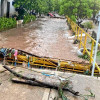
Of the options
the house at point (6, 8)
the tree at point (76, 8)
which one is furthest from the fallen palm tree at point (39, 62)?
the house at point (6, 8)

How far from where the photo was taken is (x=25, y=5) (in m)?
19.7

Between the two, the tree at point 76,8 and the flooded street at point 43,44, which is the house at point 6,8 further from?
the tree at point 76,8

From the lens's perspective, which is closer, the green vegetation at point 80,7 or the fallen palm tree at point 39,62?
the fallen palm tree at point 39,62

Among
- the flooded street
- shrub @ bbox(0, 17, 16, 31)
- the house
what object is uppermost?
the house

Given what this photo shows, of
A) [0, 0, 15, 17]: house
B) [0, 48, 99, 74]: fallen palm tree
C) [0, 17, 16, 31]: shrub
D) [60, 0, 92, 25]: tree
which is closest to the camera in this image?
[0, 48, 99, 74]: fallen palm tree

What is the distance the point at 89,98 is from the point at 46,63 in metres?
2.98

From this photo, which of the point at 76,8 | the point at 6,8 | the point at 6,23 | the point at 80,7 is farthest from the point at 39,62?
the point at 6,8

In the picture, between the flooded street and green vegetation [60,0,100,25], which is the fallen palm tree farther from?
green vegetation [60,0,100,25]

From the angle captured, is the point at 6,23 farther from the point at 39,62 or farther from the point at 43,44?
the point at 39,62

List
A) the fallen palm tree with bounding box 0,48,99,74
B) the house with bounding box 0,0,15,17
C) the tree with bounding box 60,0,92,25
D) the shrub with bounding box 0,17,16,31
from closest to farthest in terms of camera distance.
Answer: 1. the fallen palm tree with bounding box 0,48,99,74
2. the shrub with bounding box 0,17,16,31
3. the tree with bounding box 60,0,92,25
4. the house with bounding box 0,0,15,17

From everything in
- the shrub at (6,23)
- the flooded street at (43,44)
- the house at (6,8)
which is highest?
the house at (6,8)

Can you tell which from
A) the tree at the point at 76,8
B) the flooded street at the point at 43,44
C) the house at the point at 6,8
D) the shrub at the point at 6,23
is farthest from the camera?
the house at the point at 6,8

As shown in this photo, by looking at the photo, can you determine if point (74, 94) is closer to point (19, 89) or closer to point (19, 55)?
point (19, 89)

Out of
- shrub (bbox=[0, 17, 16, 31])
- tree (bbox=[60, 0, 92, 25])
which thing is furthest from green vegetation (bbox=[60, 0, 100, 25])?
shrub (bbox=[0, 17, 16, 31])
